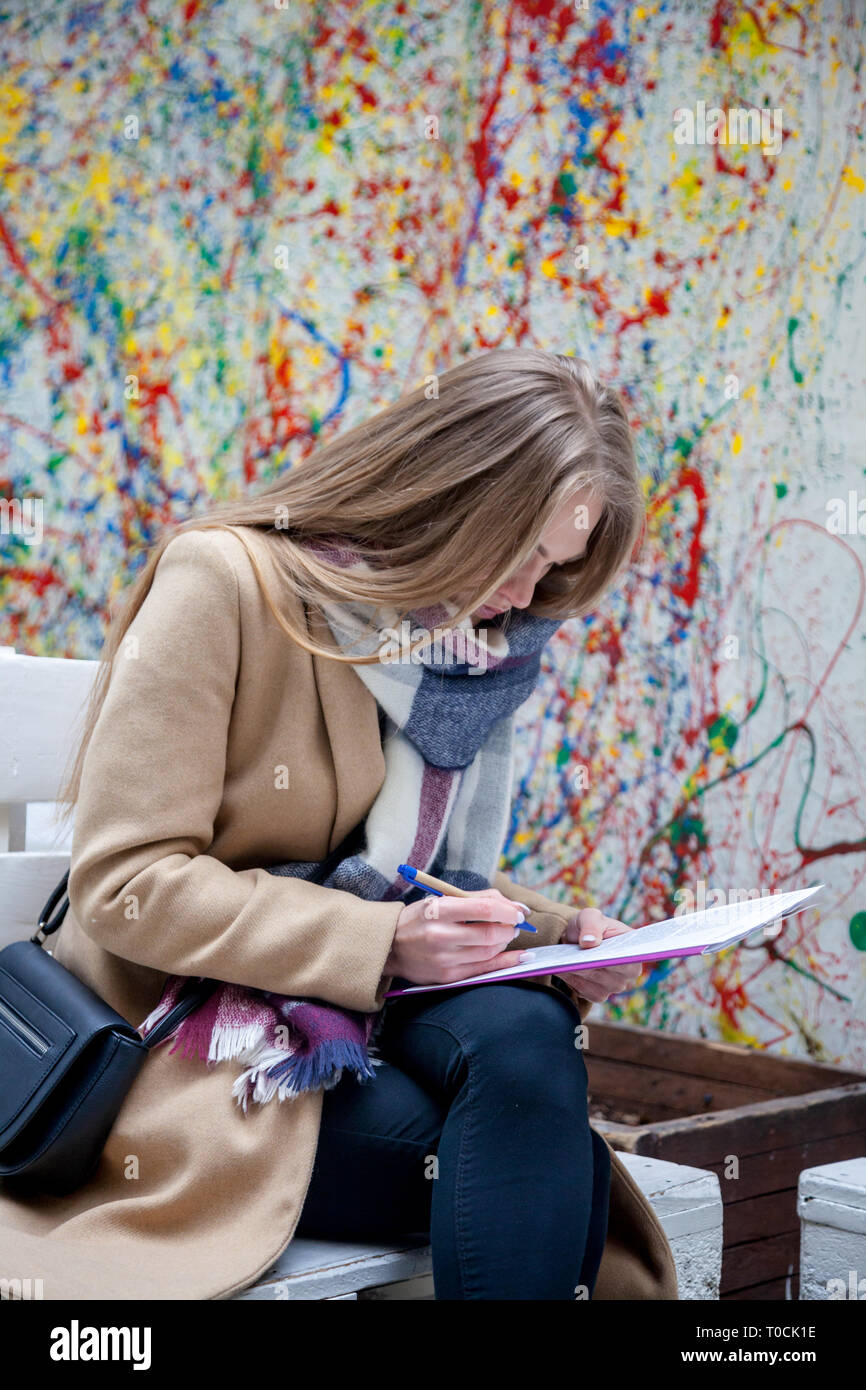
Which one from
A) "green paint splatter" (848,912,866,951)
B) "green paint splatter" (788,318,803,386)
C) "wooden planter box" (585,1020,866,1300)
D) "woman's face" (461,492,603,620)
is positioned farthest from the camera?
"green paint splatter" (788,318,803,386)

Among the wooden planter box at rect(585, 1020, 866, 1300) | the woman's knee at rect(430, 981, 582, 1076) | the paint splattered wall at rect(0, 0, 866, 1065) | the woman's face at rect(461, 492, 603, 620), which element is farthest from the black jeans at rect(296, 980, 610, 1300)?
the paint splattered wall at rect(0, 0, 866, 1065)

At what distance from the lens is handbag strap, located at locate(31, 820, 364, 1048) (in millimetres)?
1254

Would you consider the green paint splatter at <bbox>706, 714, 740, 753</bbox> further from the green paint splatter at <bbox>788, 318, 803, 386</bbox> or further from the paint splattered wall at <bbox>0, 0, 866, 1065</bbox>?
the green paint splatter at <bbox>788, 318, 803, 386</bbox>

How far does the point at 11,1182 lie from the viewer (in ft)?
4.06

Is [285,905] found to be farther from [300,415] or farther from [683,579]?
[300,415]

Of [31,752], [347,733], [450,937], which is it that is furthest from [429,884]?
[31,752]

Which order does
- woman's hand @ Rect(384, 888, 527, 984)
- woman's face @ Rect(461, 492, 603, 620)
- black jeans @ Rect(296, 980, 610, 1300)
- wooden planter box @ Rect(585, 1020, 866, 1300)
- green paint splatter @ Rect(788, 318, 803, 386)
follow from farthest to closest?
green paint splatter @ Rect(788, 318, 803, 386) < wooden planter box @ Rect(585, 1020, 866, 1300) < woman's face @ Rect(461, 492, 603, 620) < woman's hand @ Rect(384, 888, 527, 984) < black jeans @ Rect(296, 980, 610, 1300)

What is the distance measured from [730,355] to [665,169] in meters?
0.44

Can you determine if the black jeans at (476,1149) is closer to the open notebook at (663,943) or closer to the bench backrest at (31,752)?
the open notebook at (663,943)

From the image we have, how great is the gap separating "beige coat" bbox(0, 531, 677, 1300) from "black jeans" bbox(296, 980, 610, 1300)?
2.7 inches

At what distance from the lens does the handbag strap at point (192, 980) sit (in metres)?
1.25

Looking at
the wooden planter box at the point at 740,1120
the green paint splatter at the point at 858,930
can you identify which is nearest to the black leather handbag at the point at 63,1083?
the wooden planter box at the point at 740,1120

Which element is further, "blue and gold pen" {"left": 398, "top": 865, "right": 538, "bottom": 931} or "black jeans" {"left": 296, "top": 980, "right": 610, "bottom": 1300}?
"blue and gold pen" {"left": 398, "top": 865, "right": 538, "bottom": 931}

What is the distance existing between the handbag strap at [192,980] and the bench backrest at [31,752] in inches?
6.9
